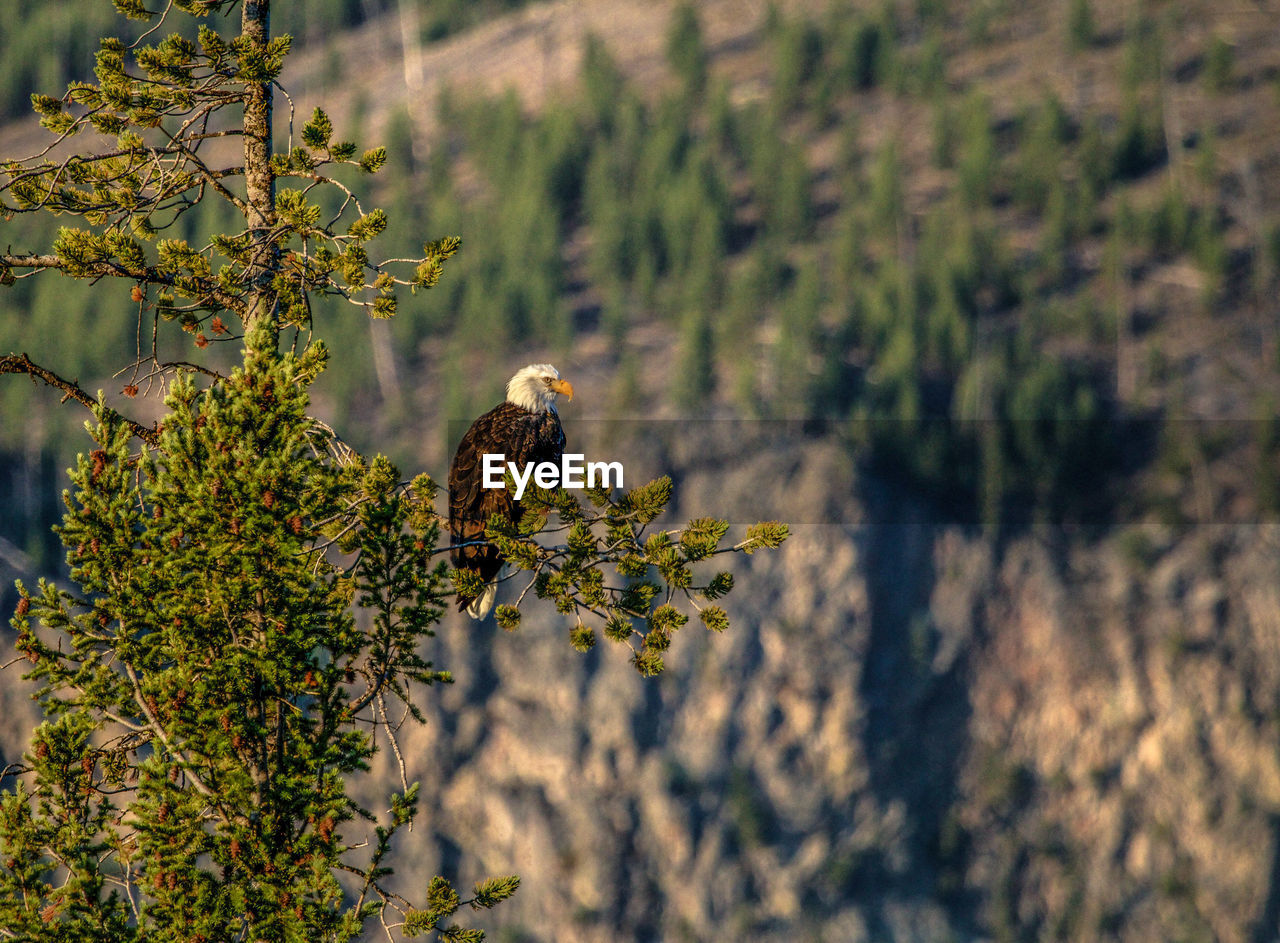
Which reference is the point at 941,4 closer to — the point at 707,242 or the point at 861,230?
the point at 861,230

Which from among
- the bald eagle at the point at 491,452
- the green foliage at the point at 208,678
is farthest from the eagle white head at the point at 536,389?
the green foliage at the point at 208,678

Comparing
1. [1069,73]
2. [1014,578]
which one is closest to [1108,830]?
[1014,578]

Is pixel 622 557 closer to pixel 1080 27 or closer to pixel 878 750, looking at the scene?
pixel 878 750

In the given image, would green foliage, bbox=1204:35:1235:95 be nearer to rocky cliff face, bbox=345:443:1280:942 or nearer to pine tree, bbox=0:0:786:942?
rocky cliff face, bbox=345:443:1280:942

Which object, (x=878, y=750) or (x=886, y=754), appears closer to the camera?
(x=878, y=750)

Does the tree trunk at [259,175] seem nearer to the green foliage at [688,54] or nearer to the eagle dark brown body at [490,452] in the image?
the eagle dark brown body at [490,452]

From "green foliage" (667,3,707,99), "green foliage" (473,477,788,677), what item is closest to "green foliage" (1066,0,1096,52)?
"green foliage" (667,3,707,99)

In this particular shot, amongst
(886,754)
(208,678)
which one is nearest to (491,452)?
(208,678)

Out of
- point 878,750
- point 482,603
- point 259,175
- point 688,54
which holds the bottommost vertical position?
point 878,750
